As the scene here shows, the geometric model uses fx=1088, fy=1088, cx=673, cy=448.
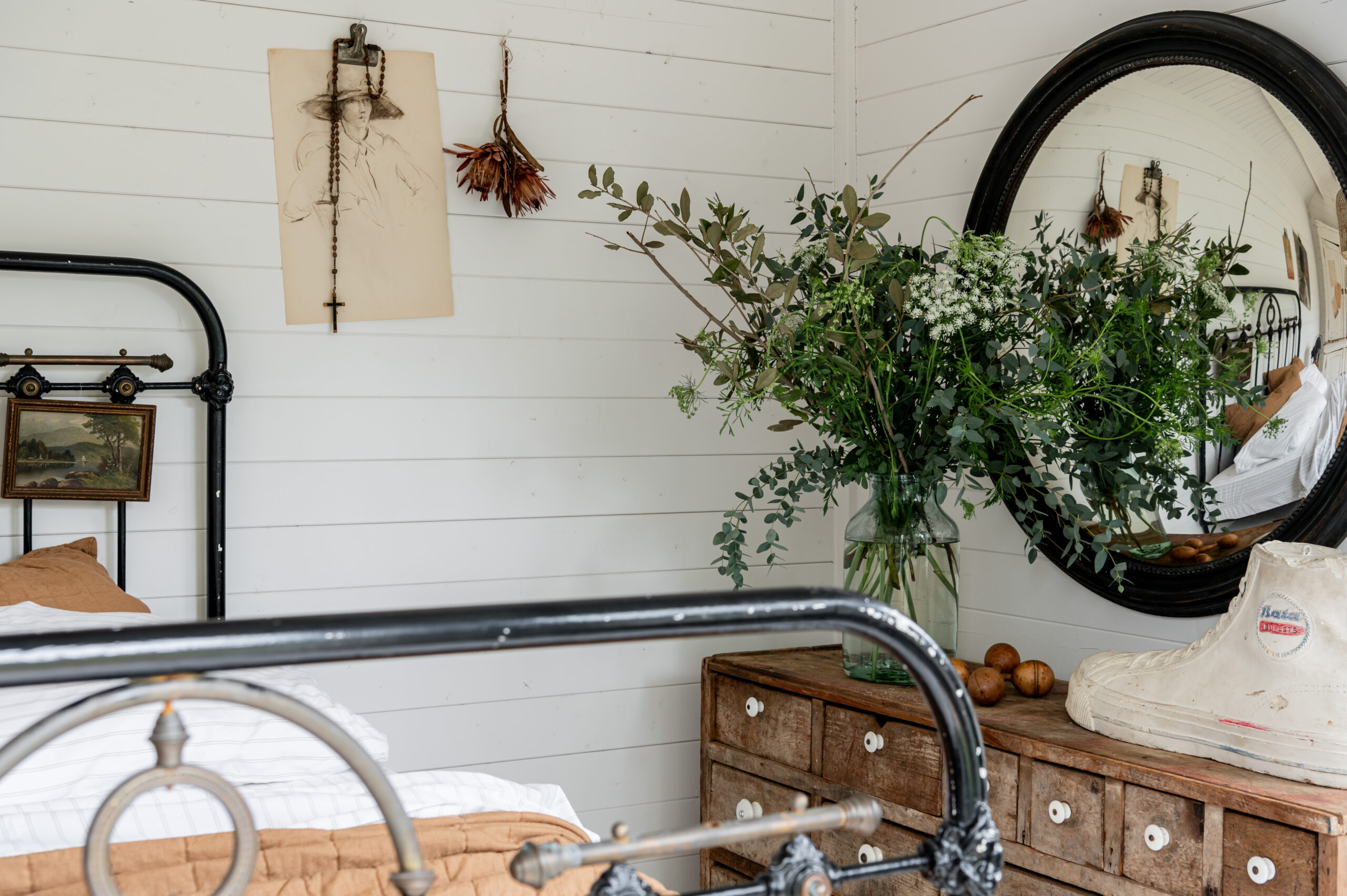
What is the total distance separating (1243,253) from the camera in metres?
1.74

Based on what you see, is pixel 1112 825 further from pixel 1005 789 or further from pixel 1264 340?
pixel 1264 340

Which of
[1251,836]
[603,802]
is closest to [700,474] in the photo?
[603,802]

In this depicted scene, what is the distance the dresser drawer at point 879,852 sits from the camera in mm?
1706

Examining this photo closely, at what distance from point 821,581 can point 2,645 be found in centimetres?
213

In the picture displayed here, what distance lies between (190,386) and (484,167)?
693 mm

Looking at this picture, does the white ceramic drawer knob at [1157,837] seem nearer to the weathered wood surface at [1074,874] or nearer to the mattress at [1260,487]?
the weathered wood surface at [1074,874]

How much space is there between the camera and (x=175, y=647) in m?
0.55

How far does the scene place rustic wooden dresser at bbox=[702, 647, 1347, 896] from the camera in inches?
50.8

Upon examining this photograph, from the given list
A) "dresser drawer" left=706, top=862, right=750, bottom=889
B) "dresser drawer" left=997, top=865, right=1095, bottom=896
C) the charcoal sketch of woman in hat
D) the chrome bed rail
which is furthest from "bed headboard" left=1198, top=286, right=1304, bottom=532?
the charcoal sketch of woman in hat

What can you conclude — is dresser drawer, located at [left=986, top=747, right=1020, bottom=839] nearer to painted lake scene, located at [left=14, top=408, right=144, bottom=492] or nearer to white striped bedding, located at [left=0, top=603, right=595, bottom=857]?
white striped bedding, located at [left=0, top=603, right=595, bottom=857]

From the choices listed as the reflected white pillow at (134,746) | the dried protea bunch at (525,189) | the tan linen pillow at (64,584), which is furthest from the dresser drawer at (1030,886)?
the dried protea bunch at (525,189)

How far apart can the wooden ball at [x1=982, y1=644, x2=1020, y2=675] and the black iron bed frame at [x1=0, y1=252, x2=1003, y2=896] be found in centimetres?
126

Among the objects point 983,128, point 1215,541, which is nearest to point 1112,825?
point 1215,541

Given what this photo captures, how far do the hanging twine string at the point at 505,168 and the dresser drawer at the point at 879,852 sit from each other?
1.34m
